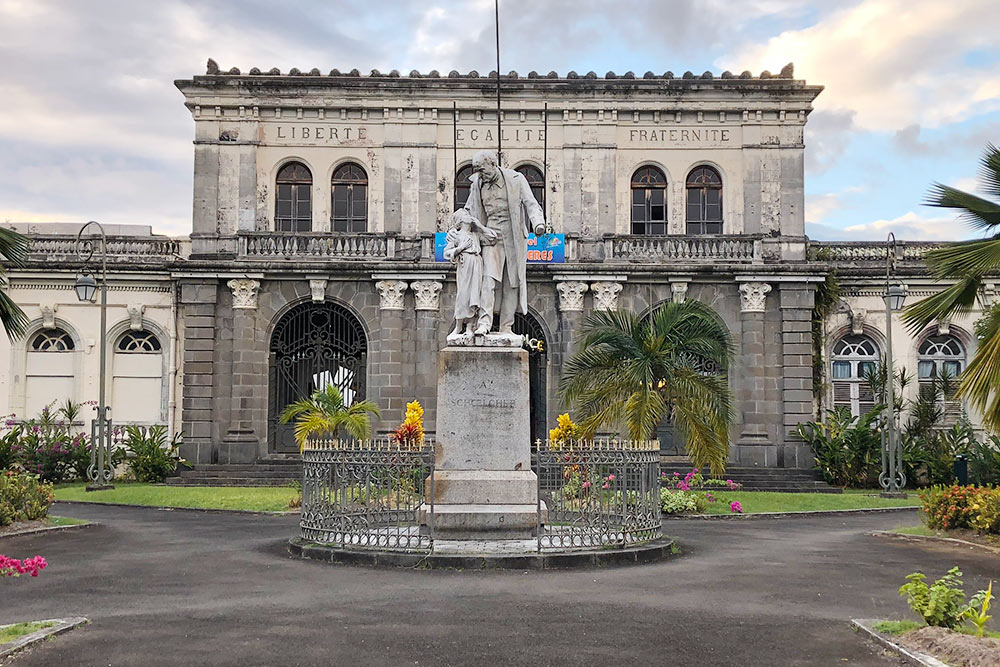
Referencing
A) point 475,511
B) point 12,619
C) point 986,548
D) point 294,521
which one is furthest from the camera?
point 294,521

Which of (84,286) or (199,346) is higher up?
(84,286)

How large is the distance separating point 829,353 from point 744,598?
71.7 feet

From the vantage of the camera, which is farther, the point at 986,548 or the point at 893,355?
the point at 893,355

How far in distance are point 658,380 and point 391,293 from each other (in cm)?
1000

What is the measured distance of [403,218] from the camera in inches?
1180

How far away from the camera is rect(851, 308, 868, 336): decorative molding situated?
30.6 m

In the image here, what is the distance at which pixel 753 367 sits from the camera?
29.3 m

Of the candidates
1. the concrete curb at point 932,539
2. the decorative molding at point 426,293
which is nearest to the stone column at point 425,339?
the decorative molding at point 426,293

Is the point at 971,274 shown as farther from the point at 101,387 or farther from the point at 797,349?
the point at 101,387

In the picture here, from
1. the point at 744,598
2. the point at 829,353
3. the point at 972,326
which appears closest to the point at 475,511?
the point at 744,598

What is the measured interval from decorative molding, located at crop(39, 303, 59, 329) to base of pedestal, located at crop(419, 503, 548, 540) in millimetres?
21975

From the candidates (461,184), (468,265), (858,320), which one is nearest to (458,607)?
(468,265)

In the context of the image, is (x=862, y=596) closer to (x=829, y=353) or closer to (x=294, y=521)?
(x=294, y=521)

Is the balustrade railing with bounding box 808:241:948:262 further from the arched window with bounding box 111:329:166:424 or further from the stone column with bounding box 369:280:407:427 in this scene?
the arched window with bounding box 111:329:166:424
